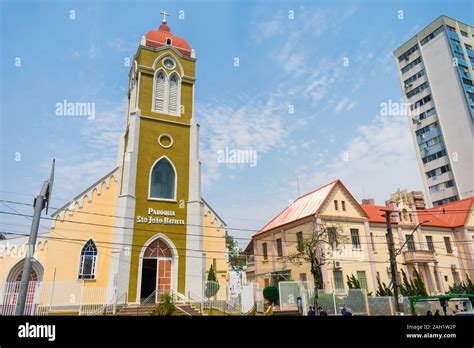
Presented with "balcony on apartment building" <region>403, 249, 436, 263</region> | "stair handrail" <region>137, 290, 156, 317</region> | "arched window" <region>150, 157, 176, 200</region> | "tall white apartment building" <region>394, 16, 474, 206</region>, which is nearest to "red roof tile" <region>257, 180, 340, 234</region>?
"balcony on apartment building" <region>403, 249, 436, 263</region>

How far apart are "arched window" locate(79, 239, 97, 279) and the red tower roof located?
1585 cm

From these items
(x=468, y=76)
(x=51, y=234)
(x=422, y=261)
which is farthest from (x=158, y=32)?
(x=468, y=76)

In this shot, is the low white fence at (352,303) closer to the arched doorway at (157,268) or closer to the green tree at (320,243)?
the green tree at (320,243)

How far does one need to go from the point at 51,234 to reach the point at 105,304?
540cm

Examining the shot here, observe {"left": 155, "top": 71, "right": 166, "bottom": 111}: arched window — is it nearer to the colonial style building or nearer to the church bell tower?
the church bell tower

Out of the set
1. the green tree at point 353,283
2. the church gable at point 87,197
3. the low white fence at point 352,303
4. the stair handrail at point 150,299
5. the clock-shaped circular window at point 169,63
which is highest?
the clock-shaped circular window at point 169,63

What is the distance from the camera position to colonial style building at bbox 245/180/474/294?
2981cm

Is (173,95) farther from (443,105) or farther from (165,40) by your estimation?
(443,105)

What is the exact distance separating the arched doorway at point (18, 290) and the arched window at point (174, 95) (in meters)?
14.0

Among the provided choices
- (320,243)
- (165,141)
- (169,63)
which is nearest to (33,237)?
(165,141)

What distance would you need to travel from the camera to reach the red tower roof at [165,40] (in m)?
26.2

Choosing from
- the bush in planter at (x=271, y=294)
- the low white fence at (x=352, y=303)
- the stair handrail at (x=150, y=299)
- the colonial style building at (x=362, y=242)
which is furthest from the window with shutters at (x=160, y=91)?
the bush in planter at (x=271, y=294)
